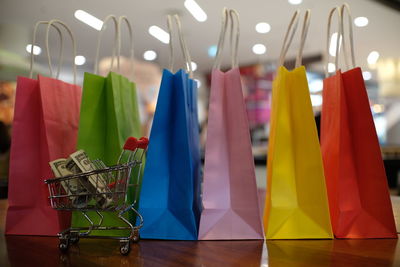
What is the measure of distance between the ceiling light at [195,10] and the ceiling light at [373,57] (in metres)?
1.28

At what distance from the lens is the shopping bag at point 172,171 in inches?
25.7

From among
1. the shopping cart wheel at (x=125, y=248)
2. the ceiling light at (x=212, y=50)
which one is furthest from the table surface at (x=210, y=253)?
the ceiling light at (x=212, y=50)

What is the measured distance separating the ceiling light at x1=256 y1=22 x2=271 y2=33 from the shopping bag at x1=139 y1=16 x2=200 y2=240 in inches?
45.3

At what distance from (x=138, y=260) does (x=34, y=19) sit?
139 centimetres

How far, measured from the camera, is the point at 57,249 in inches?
23.8

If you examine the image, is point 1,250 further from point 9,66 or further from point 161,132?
point 9,66

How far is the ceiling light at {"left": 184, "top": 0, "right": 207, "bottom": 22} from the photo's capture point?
5.02 ft

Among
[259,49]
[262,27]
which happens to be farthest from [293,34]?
[259,49]

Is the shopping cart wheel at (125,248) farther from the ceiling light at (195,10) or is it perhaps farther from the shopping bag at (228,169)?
the ceiling light at (195,10)

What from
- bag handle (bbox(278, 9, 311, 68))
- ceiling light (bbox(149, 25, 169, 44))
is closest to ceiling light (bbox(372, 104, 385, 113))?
ceiling light (bbox(149, 25, 169, 44))

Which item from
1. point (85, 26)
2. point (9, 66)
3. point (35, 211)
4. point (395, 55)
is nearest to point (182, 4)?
point (85, 26)

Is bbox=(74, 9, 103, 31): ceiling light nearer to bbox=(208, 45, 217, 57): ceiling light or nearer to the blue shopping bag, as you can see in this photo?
bbox=(208, 45, 217, 57): ceiling light

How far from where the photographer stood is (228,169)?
2.23 ft

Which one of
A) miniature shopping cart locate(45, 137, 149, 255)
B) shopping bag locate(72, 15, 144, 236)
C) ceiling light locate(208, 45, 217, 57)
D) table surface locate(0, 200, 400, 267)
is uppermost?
ceiling light locate(208, 45, 217, 57)
